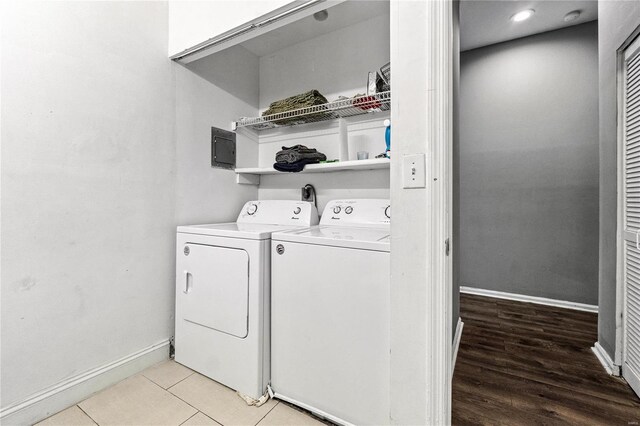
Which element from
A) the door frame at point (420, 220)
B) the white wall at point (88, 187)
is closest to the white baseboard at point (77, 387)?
the white wall at point (88, 187)

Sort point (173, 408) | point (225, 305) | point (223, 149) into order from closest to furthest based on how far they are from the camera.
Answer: point (173, 408) → point (225, 305) → point (223, 149)

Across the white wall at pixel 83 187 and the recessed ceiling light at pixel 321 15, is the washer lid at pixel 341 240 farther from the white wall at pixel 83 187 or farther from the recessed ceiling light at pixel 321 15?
the recessed ceiling light at pixel 321 15

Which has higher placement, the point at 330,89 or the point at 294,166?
the point at 330,89

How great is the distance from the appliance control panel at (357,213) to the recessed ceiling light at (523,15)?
2319mm

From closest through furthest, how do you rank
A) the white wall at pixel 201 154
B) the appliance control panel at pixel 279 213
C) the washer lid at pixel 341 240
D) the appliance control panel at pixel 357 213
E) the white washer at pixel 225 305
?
1. the washer lid at pixel 341 240
2. the white washer at pixel 225 305
3. the appliance control panel at pixel 357 213
4. the white wall at pixel 201 154
5. the appliance control panel at pixel 279 213

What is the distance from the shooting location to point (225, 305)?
63.7 inches

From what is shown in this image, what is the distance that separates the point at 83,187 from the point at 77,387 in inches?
40.9

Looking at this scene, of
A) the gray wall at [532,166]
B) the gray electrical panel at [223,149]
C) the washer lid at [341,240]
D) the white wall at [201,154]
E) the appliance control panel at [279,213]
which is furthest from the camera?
the gray wall at [532,166]

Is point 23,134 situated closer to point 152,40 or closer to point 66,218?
point 66,218

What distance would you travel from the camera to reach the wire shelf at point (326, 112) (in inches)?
71.7

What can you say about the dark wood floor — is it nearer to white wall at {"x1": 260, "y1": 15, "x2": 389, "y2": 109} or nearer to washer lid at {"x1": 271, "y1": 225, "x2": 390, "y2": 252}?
washer lid at {"x1": 271, "y1": 225, "x2": 390, "y2": 252}

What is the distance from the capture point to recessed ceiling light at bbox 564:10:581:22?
2.57 meters

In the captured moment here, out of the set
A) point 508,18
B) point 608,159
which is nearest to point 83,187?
point 608,159

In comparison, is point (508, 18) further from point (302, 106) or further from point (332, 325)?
point (332, 325)
